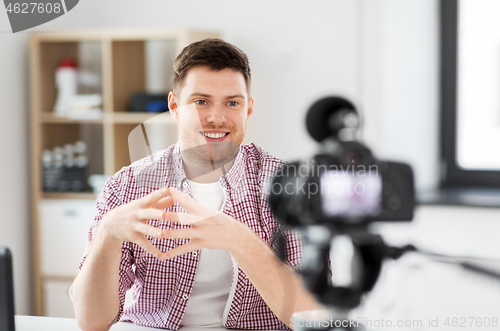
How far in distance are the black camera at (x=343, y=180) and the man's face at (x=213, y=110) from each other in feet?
1.56

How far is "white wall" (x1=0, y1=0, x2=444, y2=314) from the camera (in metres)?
2.27

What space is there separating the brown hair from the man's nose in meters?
0.08

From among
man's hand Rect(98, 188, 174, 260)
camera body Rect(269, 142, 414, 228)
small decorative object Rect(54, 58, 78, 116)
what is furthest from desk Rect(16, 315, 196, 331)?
small decorative object Rect(54, 58, 78, 116)

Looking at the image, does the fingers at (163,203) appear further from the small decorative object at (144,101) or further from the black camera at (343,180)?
the small decorative object at (144,101)

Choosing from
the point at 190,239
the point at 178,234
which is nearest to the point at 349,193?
the point at 178,234

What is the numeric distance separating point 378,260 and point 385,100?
1.85 m

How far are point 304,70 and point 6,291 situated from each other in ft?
6.43

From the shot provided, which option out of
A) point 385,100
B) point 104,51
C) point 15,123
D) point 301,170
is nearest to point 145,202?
point 301,170

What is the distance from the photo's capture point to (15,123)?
8.36 feet

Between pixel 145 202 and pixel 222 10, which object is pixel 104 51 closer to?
pixel 222 10

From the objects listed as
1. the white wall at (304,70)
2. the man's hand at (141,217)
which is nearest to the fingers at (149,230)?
the man's hand at (141,217)

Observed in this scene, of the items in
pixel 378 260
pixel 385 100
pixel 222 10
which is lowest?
pixel 378 260

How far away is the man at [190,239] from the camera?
93 centimetres

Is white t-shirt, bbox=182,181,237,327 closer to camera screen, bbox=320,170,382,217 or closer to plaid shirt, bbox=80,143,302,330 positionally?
plaid shirt, bbox=80,143,302,330
